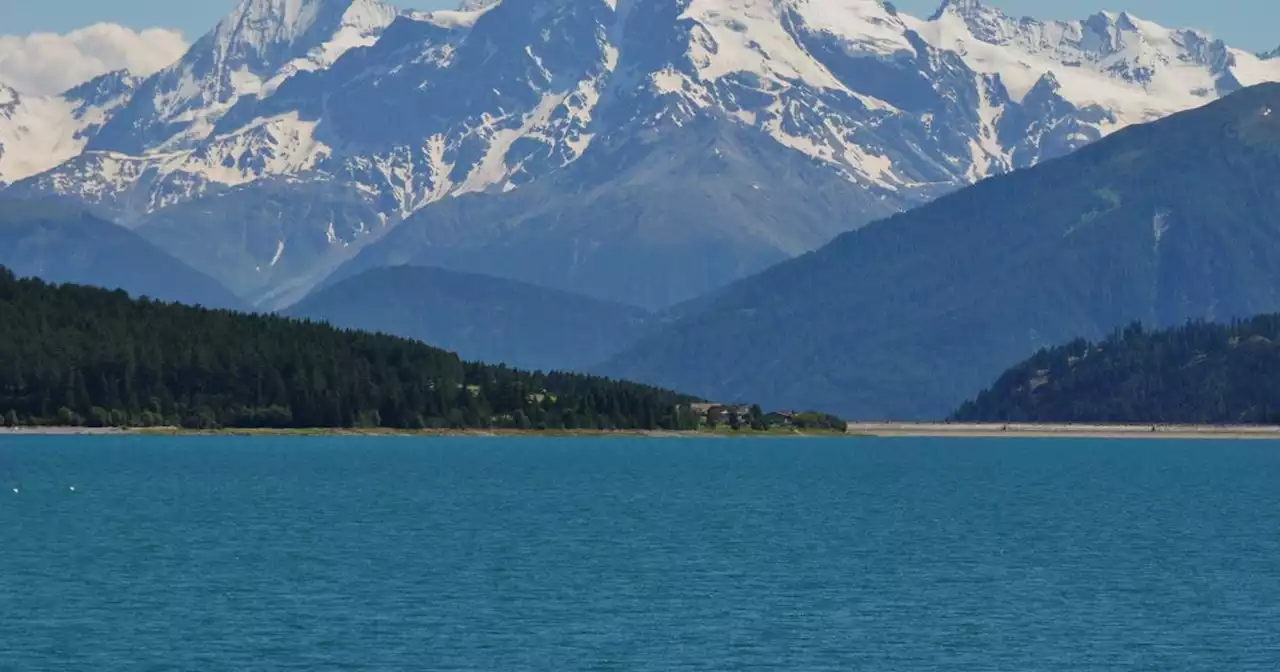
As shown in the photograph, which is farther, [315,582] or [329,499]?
[329,499]

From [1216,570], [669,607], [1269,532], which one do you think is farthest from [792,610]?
[1269,532]

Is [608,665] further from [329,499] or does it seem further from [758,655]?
[329,499]

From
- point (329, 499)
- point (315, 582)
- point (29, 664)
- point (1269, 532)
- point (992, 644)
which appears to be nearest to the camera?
point (29, 664)

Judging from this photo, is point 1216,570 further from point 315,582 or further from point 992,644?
point 315,582

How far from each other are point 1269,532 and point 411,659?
268 feet

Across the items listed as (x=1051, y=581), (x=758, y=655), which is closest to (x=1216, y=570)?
(x=1051, y=581)

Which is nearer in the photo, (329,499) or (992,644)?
(992,644)

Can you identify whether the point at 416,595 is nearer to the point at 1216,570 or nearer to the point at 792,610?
the point at 792,610

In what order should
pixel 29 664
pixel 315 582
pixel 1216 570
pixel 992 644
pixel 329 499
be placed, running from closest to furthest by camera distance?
pixel 29 664
pixel 992 644
pixel 315 582
pixel 1216 570
pixel 329 499

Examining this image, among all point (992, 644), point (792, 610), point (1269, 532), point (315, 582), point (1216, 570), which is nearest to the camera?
point (992, 644)

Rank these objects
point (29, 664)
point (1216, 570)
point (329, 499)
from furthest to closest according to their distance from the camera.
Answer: point (329, 499), point (1216, 570), point (29, 664)

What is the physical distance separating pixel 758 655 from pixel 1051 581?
103ft

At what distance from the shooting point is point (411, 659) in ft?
355

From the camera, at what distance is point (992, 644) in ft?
372
